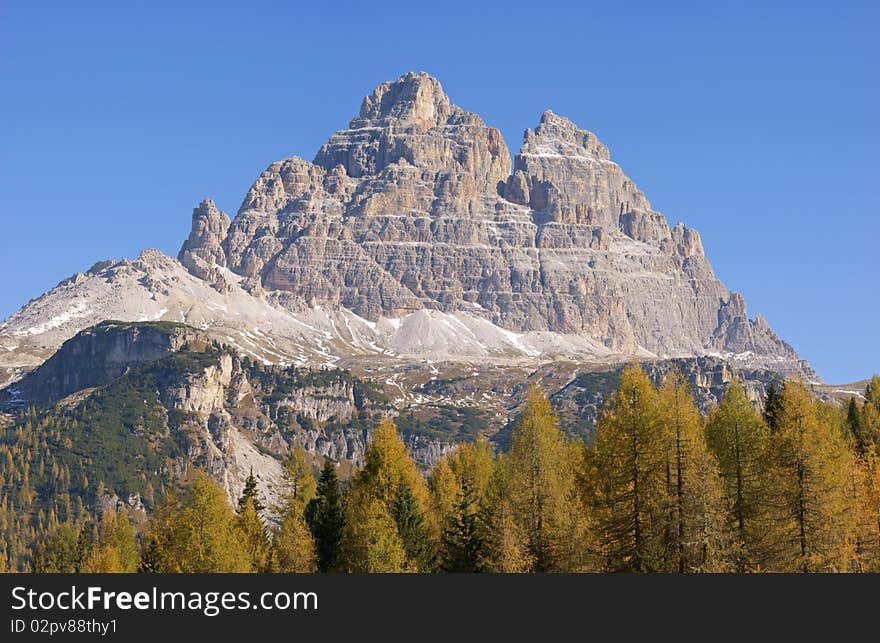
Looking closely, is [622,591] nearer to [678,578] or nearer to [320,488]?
[678,578]

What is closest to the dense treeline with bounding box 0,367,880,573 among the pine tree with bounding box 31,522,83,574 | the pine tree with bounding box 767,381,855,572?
the pine tree with bounding box 767,381,855,572

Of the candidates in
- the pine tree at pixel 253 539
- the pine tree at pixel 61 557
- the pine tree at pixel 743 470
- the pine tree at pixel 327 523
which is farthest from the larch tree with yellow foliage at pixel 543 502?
the pine tree at pixel 61 557

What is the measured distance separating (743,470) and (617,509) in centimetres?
1289

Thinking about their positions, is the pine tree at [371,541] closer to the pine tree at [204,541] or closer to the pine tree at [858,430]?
the pine tree at [204,541]

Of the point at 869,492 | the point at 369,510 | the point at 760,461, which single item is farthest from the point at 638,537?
the point at 369,510

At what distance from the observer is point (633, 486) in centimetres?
9144

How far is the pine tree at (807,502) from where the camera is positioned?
293 feet

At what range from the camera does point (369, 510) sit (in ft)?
360

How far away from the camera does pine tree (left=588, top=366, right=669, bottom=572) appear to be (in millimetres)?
89562

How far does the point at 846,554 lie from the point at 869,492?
1001cm

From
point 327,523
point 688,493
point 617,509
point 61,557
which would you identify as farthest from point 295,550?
point 61,557

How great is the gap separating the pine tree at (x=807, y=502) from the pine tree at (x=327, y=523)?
3924 centimetres

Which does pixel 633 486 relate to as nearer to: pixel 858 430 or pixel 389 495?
pixel 389 495

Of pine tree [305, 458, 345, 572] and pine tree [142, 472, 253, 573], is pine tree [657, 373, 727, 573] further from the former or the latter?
pine tree [142, 472, 253, 573]
